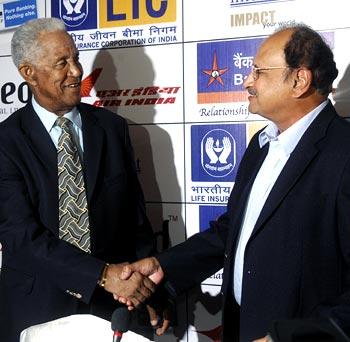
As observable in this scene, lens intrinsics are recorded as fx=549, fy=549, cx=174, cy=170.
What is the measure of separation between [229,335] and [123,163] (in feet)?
2.40

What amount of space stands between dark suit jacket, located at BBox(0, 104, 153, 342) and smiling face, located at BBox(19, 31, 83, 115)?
0.10 m

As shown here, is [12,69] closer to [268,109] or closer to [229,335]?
[268,109]

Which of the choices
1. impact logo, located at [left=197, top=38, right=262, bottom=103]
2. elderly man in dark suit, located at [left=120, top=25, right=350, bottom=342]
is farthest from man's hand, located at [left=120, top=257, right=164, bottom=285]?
impact logo, located at [left=197, top=38, right=262, bottom=103]

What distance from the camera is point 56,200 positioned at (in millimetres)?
1896

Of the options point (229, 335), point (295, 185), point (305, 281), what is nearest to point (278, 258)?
point (305, 281)

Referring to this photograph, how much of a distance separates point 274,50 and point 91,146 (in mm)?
739

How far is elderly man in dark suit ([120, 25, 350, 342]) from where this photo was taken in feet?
4.87

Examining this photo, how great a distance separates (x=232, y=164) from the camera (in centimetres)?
233

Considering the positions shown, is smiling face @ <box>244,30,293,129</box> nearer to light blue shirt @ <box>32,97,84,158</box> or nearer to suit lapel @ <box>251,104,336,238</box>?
suit lapel @ <box>251,104,336,238</box>

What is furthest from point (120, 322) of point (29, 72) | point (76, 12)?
point (76, 12)

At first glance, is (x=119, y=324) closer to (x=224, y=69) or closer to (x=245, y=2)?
(x=224, y=69)

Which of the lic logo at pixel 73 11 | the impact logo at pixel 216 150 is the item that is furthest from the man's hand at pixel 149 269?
the lic logo at pixel 73 11

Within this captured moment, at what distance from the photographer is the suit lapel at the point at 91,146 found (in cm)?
195

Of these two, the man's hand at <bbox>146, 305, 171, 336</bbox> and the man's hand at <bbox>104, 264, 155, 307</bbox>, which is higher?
the man's hand at <bbox>104, 264, 155, 307</bbox>
